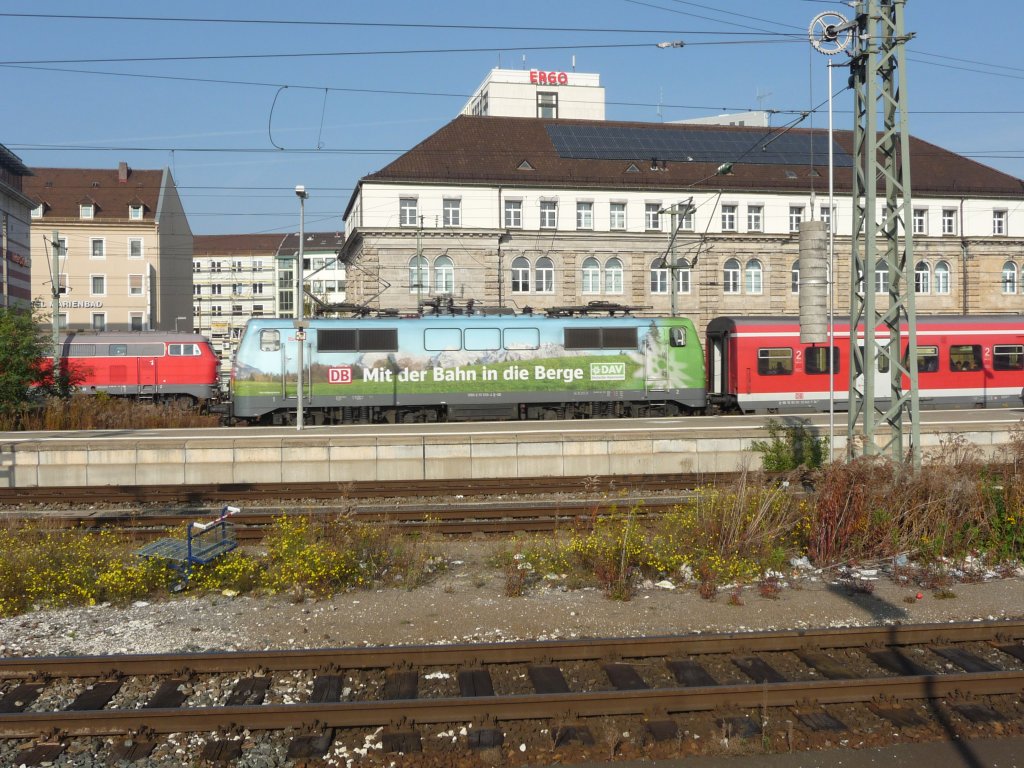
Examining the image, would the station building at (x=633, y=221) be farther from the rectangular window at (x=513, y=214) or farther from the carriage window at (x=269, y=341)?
the carriage window at (x=269, y=341)

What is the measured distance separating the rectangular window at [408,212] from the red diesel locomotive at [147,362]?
1674 centimetres

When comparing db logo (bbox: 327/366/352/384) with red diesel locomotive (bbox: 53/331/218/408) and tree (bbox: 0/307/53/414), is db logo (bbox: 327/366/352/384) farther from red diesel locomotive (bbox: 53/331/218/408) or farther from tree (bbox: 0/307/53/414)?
red diesel locomotive (bbox: 53/331/218/408)

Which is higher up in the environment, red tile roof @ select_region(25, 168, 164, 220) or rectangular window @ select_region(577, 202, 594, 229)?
red tile roof @ select_region(25, 168, 164, 220)

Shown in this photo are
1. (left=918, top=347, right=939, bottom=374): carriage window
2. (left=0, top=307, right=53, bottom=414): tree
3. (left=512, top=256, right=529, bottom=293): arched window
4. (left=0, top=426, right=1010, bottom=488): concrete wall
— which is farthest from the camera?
(left=512, top=256, right=529, bottom=293): arched window

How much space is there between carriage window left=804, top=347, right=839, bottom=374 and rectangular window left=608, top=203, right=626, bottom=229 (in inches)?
955

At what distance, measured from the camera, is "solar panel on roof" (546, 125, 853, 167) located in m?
53.0

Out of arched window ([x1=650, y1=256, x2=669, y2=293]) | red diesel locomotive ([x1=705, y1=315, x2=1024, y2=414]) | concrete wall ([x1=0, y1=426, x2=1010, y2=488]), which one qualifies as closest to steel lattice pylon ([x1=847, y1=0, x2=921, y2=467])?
concrete wall ([x1=0, y1=426, x2=1010, y2=488])

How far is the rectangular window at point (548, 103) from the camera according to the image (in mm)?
66375

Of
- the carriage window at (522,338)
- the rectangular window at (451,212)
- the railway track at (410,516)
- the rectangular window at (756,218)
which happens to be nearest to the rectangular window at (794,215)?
the rectangular window at (756,218)

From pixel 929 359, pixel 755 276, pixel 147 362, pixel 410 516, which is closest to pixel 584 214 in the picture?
pixel 755 276

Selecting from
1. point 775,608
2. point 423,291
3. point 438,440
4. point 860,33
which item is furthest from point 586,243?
point 775,608

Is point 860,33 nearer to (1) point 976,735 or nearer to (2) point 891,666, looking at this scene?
(2) point 891,666

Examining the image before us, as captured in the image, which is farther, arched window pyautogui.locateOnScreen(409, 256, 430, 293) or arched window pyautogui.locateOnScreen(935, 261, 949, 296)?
arched window pyautogui.locateOnScreen(935, 261, 949, 296)

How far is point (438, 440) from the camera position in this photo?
18641mm
